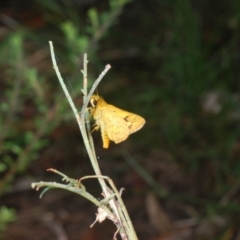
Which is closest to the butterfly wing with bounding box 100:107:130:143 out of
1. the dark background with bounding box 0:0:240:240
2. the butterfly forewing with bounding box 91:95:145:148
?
the butterfly forewing with bounding box 91:95:145:148

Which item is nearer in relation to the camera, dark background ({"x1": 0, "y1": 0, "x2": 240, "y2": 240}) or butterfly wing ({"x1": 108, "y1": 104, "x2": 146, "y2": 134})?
butterfly wing ({"x1": 108, "y1": 104, "x2": 146, "y2": 134})

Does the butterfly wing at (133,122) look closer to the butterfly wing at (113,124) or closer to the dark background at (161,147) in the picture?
the butterfly wing at (113,124)

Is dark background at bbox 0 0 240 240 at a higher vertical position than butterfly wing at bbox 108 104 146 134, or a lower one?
higher

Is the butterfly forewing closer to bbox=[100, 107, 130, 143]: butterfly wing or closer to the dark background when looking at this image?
bbox=[100, 107, 130, 143]: butterfly wing

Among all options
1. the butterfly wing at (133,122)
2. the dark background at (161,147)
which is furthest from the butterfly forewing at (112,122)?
the dark background at (161,147)

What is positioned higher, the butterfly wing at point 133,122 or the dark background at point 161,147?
the dark background at point 161,147

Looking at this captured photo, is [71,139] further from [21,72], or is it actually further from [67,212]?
[21,72]

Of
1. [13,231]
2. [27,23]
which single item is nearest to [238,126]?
[13,231]

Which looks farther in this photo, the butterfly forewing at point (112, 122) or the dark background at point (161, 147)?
the dark background at point (161, 147)

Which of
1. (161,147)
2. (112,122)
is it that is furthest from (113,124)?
(161,147)

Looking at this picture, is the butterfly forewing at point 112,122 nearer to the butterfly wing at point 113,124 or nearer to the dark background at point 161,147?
the butterfly wing at point 113,124

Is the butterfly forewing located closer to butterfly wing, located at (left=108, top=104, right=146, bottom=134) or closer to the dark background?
butterfly wing, located at (left=108, top=104, right=146, bottom=134)
